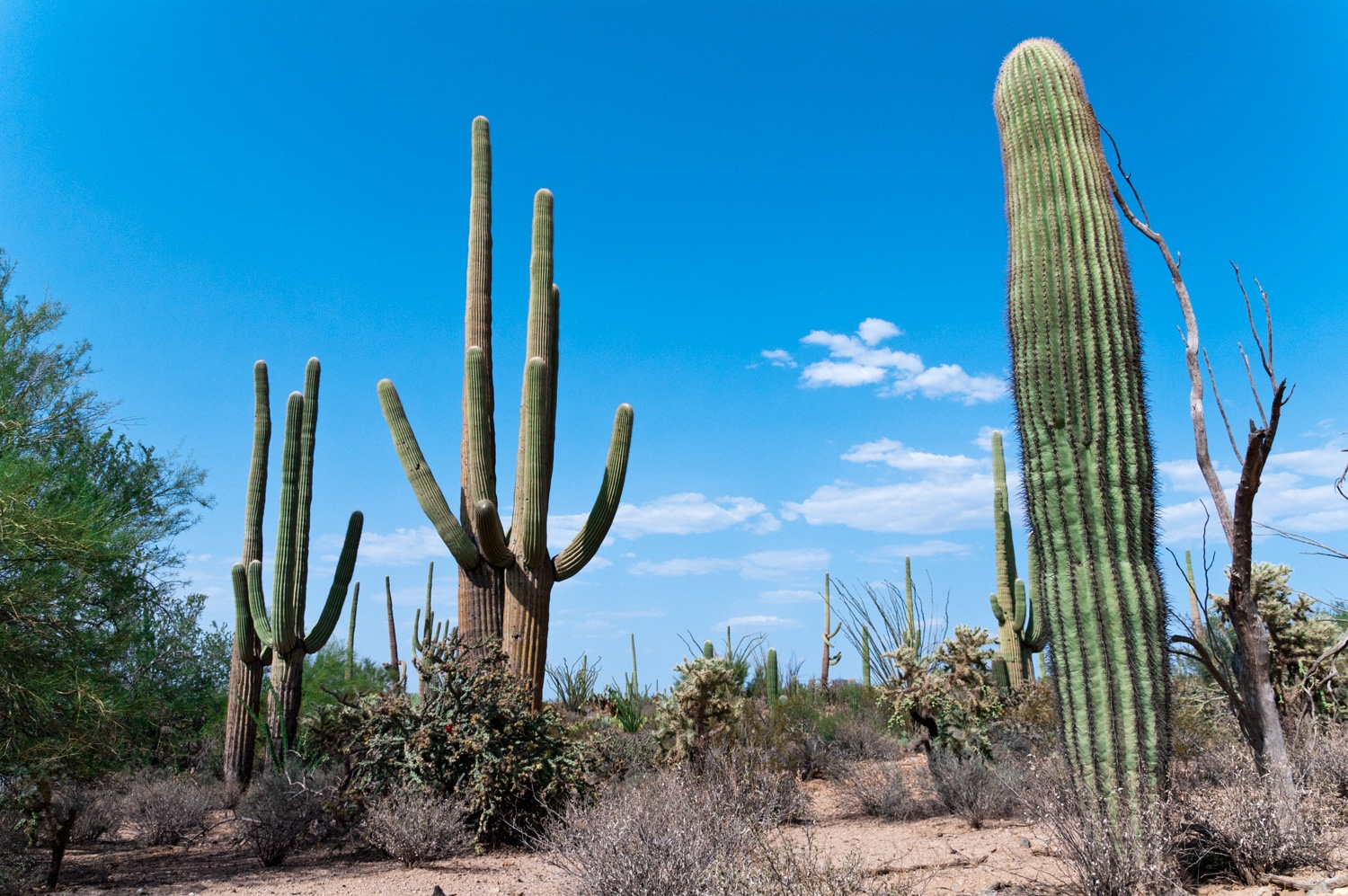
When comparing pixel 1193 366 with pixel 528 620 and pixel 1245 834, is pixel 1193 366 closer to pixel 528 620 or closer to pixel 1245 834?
pixel 1245 834

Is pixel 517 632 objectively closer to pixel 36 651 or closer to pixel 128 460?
pixel 36 651

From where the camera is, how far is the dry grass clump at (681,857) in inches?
184

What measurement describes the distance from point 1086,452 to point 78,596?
9202 mm

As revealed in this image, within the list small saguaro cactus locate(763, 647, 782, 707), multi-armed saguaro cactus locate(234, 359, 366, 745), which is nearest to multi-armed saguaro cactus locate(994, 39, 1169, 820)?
multi-armed saguaro cactus locate(234, 359, 366, 745)

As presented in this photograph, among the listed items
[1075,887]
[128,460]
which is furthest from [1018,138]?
[128,460]

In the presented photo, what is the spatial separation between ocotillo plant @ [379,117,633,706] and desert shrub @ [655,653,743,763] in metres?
1.44

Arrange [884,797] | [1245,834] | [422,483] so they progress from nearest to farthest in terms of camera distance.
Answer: [1245,834]
[884,797]
[422,483]

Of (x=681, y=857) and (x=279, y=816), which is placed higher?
(x=681, y=857)

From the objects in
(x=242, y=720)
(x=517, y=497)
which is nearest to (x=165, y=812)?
(x=242, y=720)

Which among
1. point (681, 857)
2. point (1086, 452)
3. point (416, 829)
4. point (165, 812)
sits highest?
point (1086, 452)

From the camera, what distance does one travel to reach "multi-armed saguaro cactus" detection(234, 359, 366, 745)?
41.8ft

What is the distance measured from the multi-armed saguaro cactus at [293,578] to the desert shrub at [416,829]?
5.35 m

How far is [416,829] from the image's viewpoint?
761 cm

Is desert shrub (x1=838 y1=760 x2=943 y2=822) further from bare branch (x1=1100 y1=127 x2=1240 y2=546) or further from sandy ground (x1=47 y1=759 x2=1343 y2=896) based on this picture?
bare branch (x1=1100 y1=127 x2=1240 y2=546)
